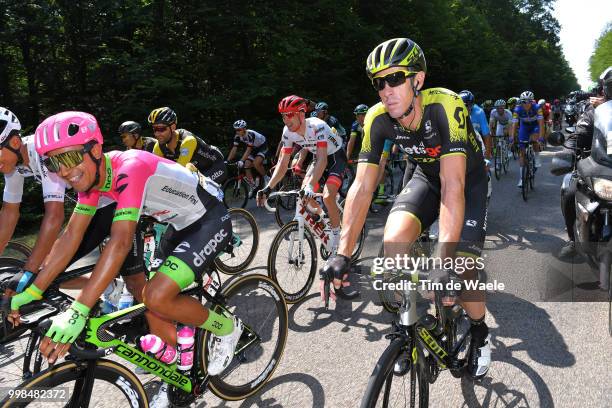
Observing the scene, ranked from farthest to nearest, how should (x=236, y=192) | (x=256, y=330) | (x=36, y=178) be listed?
(x=236, y=192)
(x=36, y=178)
(x=256, y=330)

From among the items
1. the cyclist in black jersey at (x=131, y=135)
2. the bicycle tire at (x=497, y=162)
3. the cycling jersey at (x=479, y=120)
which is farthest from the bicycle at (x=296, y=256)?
the bicycle tire at (x=497, y=162)

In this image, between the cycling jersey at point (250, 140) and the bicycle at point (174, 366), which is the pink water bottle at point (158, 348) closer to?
the bicycle at point (174, 366)

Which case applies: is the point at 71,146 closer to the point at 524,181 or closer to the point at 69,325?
the point at 69,325

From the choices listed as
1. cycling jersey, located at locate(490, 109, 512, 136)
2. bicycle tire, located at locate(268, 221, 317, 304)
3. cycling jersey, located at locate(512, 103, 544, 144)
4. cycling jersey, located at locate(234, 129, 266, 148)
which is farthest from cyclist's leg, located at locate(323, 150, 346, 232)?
cycling jersey, located at locate(490, 109, 512, 136)

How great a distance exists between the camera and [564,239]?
22.2 ft

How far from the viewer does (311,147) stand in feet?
20.0

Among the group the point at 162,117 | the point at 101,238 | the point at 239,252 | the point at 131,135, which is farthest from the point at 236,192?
the point at 101,238

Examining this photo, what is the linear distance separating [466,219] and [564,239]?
4.52m

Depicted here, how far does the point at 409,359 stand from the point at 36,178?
11.4 ft

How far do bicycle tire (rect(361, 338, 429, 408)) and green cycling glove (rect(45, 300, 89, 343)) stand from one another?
141 centimetres

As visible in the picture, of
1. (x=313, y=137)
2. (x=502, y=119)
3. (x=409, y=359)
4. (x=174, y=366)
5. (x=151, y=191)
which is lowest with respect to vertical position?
(x=174, y=366)

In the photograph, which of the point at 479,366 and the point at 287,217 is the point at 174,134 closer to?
the point at 287,217

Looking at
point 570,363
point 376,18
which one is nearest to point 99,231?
point 570,363

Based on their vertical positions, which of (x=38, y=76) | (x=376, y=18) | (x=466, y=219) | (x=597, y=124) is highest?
(x=376, y=18)
